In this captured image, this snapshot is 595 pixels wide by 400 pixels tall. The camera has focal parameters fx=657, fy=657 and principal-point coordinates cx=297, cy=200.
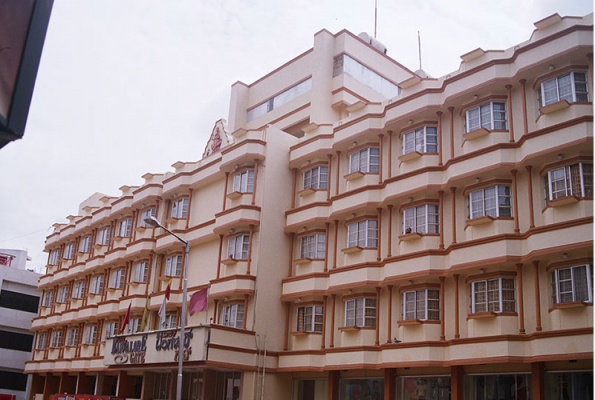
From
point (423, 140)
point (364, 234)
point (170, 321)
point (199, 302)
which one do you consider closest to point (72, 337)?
point (170, 321)

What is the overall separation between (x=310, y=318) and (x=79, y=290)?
26.9 m

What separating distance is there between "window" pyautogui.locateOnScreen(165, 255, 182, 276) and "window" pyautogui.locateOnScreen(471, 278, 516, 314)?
66.5 feet

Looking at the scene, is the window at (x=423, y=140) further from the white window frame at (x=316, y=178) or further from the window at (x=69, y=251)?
the window at (x=69, y=251)

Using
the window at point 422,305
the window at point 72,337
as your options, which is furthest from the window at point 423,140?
the window at point 72,337

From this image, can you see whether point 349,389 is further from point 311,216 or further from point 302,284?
point 311,216

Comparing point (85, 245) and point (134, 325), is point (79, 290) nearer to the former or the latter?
point (85, 245)

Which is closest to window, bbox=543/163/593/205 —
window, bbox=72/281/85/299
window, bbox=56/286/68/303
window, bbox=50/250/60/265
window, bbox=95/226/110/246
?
window, bbox=95/226/110/246

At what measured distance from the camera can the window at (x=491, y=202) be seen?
82.5ft

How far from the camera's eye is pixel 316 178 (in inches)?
1353

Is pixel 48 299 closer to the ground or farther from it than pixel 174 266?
farther from it

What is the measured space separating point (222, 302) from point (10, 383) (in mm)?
38299

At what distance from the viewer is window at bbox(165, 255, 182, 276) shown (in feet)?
132

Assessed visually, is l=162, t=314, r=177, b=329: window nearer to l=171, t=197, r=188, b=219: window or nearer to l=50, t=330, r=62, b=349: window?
l=171, t=197, r=188, b=219: window

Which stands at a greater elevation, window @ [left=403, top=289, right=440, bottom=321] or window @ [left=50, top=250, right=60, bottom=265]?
window @ [left=50, top=250, right=60, bottom=265]
